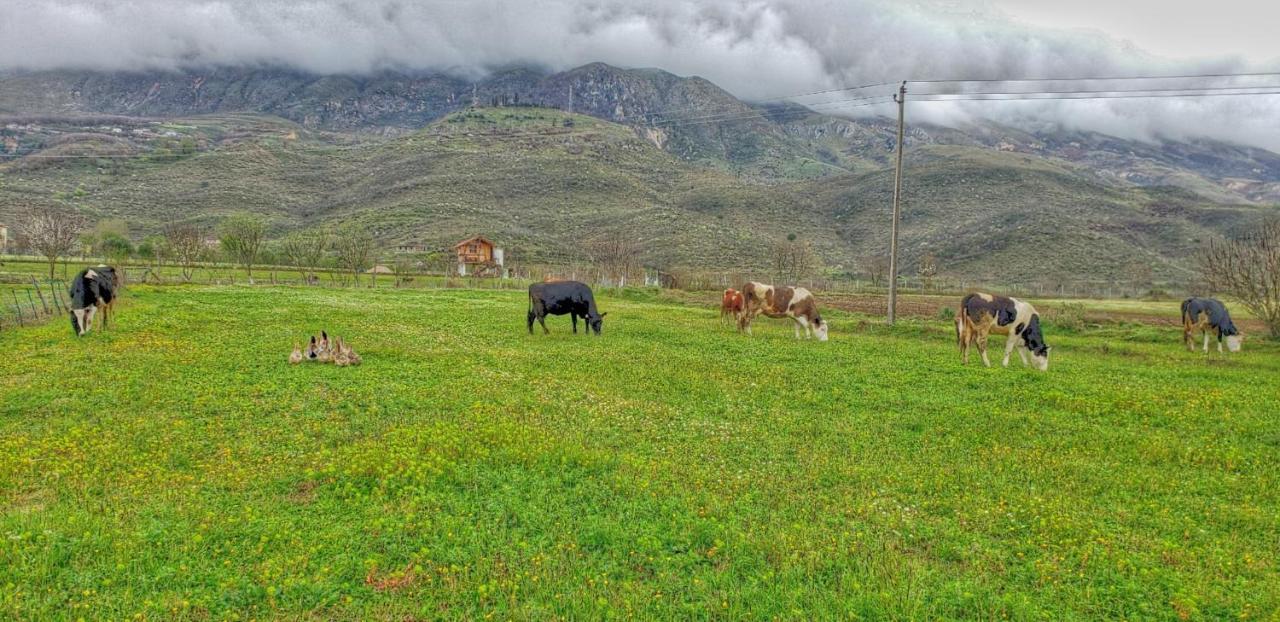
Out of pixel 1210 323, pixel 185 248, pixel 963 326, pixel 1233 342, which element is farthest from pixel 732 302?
pixel 185 248

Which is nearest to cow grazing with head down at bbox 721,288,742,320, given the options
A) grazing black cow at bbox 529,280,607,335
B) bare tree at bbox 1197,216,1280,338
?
grazing black cow at bbox 529,280,607,335

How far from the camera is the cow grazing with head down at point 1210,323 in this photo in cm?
2295

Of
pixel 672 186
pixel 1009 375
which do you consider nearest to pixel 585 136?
pixel 672 186

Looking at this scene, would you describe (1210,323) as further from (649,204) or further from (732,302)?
(649,204)

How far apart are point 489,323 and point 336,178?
422ft

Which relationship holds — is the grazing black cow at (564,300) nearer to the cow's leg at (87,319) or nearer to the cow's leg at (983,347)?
the cow's leg at (983,347)

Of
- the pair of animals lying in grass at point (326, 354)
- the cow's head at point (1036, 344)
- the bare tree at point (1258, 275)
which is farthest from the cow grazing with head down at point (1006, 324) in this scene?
the pair of animals lying in grass at point (326, 354)

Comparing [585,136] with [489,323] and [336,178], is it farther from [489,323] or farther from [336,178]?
[489,323]

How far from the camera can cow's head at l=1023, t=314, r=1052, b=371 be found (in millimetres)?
18017

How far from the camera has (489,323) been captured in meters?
25.9

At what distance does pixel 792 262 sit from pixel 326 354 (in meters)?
66.9

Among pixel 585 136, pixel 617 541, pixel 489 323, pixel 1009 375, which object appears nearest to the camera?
pixel 617 541

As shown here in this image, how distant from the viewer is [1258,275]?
2645 centimetres

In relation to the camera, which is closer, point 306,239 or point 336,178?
point 306,239
